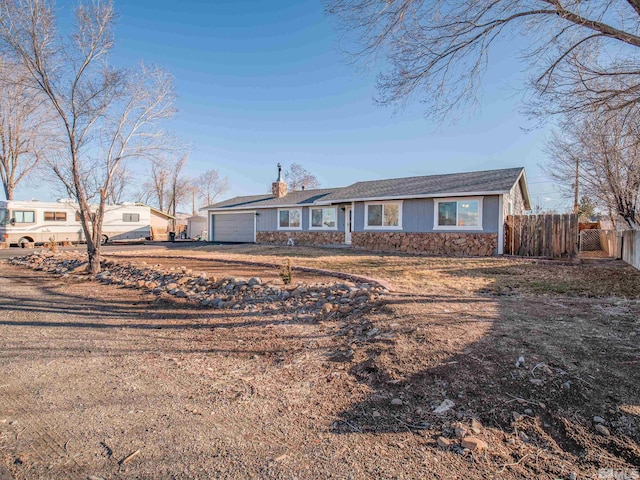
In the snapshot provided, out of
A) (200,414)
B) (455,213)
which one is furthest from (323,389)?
(455,213)

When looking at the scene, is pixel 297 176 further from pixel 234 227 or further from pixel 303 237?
pixel 303 237

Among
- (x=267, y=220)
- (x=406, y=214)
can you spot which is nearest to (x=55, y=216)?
(x=267, y=220)

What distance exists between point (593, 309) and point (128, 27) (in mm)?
12369

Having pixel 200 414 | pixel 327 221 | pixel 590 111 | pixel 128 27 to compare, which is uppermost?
pixel 128 27

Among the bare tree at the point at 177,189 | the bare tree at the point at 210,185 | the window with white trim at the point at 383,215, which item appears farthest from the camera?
the bare tree at the point at 210,185

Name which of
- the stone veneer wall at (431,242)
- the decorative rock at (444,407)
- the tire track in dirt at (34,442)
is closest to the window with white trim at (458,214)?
the stone veneer wall at (431,242)

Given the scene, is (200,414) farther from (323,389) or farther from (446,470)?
(446,470)

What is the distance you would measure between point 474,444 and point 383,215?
14.1 metres

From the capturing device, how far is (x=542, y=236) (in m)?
12.6

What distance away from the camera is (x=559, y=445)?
2.09 m

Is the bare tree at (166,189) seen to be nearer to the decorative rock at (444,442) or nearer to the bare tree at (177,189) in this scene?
the bare tree at (177,189)

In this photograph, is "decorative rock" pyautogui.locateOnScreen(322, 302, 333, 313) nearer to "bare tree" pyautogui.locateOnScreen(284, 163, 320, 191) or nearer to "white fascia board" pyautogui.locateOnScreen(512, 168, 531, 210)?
"white fascia board" pyautogui.locateOnScreen(512, 168, 531, 210)

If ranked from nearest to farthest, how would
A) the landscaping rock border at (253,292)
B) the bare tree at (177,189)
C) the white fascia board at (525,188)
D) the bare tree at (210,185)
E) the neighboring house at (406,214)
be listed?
the landscaping rock border at (253,292)
the neighboring house at (406,214)
the white fascia board at (525,188)
the bare tree at (177,189)
the bare tree at (210,185)

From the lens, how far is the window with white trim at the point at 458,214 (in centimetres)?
1344
